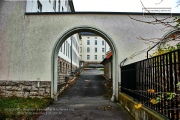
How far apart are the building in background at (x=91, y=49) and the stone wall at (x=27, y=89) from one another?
54.0 meters

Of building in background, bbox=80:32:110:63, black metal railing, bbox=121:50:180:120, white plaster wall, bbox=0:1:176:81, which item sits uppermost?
building in background, bbox=80:32:110:63

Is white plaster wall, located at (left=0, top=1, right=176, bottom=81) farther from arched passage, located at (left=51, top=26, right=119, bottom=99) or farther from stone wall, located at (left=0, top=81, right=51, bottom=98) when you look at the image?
stone wall, located at (left=0, top=81, right=51, bottom=98)

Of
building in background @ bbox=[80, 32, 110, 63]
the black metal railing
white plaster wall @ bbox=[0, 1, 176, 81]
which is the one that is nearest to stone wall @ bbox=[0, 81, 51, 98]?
white plaster wall @ bbox=[0, 1, 176, 81]

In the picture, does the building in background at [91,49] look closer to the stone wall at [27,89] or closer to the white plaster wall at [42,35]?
the white plaster wall at [42,35]

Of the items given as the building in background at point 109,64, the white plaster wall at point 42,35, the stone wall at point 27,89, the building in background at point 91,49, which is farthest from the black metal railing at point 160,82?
the building in background at point 91,49

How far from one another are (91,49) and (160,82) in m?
Answer: 60.1

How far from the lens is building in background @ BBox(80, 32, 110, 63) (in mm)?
64000

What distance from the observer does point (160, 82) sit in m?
4.34

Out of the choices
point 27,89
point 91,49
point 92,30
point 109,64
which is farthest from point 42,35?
point 91,49

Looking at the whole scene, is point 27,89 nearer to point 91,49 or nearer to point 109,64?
point 109,64

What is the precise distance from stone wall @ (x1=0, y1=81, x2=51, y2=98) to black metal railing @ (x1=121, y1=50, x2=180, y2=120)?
15.6ft

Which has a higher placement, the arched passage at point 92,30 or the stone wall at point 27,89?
the arched passage at point 92,30

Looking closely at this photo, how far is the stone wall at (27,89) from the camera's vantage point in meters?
9.82

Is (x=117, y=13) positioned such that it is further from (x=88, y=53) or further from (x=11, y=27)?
(x=88, y=53)
